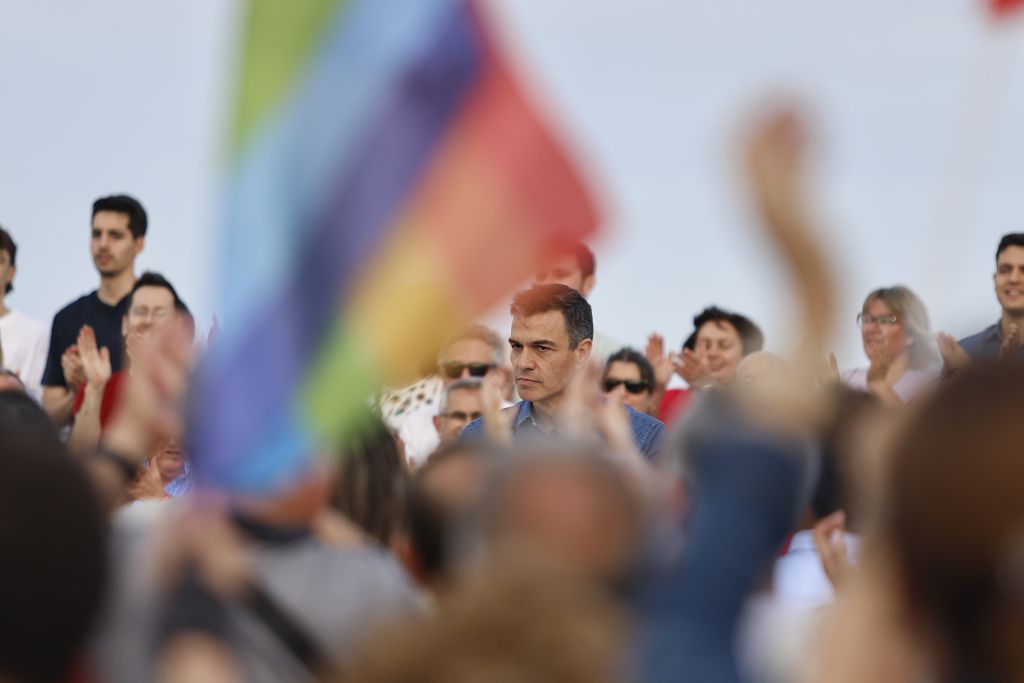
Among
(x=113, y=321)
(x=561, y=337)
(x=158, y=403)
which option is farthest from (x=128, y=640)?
(x=113, y=321)

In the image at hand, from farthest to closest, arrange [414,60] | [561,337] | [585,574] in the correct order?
1. [561,337]
2. [414,60]
3. [585,574]

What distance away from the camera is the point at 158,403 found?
2662mm

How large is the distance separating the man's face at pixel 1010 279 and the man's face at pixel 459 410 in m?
2.61

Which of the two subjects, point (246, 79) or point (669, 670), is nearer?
point (669, 670)

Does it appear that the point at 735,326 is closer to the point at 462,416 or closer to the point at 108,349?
the point at 462,416

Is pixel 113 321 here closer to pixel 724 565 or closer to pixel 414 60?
pixel 414 60

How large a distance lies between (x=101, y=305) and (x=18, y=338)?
2.05 ft

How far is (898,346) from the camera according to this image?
766cm

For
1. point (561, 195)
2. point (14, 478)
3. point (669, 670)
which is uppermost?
point (561, 195)

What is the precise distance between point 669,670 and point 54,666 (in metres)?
0.71

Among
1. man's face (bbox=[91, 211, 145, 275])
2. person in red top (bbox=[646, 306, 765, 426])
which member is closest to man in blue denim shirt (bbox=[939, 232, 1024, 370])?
person in red top (bbox=[646, 306, 765, 426])

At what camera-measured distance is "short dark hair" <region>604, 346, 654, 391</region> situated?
8.45 meters

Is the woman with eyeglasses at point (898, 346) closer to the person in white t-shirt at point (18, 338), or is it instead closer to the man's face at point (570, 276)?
the man's face at point (570, 276)

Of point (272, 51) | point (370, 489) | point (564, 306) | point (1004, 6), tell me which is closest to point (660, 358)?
point (564, 306)
